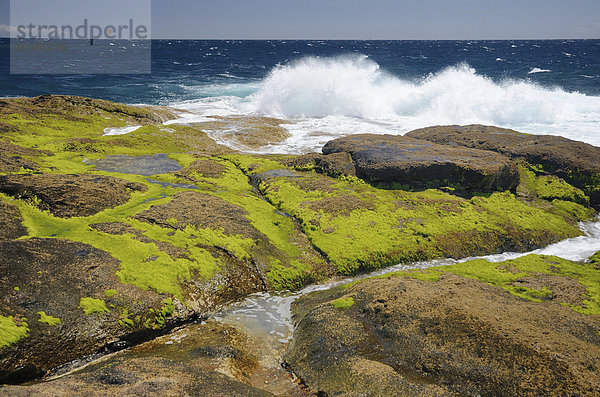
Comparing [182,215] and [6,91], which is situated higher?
[6,91]

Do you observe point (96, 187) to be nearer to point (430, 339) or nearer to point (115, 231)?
point (115, 231)

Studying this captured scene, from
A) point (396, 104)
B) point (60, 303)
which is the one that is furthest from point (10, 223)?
point (396, 104)

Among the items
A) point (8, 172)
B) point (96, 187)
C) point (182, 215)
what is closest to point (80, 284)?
point (182, 215)

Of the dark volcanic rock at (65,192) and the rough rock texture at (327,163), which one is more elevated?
the rough rock texture at (327,163)

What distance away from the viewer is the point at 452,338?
600cm

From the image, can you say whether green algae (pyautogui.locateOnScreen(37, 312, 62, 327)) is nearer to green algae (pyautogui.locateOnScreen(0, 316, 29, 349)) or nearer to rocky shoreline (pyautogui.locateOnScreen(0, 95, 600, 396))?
rocky shoreline (pyautogui.locateOnScreen(0, 95, 600, 396))

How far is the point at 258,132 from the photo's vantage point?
2433 centimetres

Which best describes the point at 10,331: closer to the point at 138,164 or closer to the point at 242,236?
the point at 242,236

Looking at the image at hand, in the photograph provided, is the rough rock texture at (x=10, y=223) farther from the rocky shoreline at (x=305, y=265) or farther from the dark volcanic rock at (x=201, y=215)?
the dark volcanic rock at (x=201, y=215)

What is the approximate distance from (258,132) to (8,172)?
49.3ft

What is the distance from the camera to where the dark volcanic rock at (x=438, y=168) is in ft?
45.2

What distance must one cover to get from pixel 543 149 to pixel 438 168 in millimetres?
5806

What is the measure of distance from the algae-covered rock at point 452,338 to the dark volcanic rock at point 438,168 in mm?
5850

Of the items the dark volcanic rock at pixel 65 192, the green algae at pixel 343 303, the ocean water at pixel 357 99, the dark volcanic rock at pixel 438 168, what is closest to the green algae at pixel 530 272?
the green algae at pixel 343 303
